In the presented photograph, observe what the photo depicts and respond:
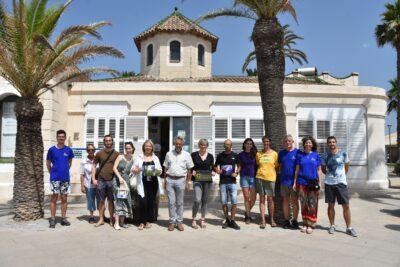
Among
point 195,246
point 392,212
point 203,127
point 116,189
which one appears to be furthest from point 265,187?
point 203,127

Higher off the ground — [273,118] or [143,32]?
[143,32]

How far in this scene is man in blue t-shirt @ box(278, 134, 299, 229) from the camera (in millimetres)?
6707

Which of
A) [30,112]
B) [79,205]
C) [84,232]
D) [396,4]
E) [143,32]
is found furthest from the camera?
[143,32]

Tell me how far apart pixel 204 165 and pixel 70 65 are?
13.9 feet

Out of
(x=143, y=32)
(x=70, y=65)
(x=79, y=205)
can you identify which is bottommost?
(x=79, y=205)

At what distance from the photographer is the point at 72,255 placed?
5.10 metres

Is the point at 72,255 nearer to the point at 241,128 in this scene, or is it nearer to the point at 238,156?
the point at 238,156

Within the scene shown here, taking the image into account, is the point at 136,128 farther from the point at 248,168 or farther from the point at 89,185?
the point at 248,168

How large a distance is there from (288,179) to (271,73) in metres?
2.56

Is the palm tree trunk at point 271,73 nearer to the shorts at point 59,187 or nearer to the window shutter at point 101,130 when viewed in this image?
the shorts at point 59,187

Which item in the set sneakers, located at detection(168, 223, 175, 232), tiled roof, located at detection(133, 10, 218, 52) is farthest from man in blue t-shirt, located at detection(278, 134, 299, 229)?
tiled roof, located at detection(133, 10, 218, 52)

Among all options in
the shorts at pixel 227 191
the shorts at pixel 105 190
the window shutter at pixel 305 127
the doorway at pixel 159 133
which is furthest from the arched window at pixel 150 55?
the shorts at pixel 227 191

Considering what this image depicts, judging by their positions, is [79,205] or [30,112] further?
[79,205]

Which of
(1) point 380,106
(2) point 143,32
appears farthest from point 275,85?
(2) point 143,32
